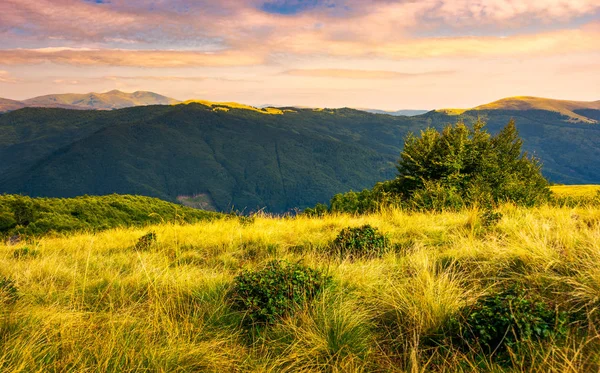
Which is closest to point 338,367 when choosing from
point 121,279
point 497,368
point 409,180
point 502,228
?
point 497,368

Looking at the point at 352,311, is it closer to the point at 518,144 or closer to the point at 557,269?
the point at 557,269

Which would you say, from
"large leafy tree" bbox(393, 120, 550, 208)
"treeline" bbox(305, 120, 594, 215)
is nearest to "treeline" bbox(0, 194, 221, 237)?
"treeline" bbox(305, 120, 594, 215)

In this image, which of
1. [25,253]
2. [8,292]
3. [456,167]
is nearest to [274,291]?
[8,292]

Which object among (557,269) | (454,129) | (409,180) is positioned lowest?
(409,180)

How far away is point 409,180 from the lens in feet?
68.3

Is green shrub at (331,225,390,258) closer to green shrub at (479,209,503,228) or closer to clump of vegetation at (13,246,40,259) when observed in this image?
green shrub at (479,209,503,228)

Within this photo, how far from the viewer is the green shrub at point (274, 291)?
4172mm

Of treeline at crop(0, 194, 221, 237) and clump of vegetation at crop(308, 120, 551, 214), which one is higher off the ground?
clump of vegetation at crop(308, 120, 551, 214)

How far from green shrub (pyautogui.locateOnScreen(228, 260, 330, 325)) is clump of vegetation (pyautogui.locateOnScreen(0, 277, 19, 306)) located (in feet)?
8.53

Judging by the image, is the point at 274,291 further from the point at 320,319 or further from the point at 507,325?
the point at 507,325

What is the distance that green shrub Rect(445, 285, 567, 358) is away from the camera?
122 inches

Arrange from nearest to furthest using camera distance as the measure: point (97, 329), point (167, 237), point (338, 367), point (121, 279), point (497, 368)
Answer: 1. point (497, 368)
2. point (338, 367)
3. point (97, 329)
4. point (121, 279)
5. point (167, 237)

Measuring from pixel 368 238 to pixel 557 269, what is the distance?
3.00 meters

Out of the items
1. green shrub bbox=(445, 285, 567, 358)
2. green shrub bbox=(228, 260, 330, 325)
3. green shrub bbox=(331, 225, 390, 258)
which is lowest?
green shrub bbox=(331, 225, 390, 258)
